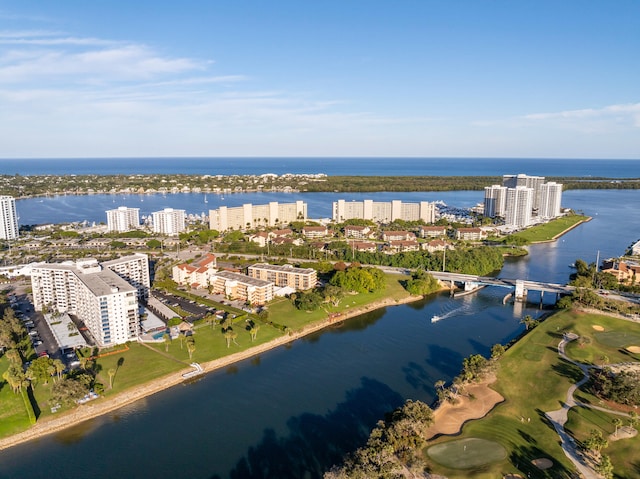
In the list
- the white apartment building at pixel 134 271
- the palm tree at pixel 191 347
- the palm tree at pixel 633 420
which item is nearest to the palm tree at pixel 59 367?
the palm tree at pixel 191 347

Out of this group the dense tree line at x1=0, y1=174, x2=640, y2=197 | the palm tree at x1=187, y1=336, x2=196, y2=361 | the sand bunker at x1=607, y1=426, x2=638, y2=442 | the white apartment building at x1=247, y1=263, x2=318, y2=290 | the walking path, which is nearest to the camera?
the walking path

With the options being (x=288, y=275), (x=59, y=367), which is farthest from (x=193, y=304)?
(x=59, y=367)

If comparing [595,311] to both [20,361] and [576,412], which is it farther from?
Result: [20,361]

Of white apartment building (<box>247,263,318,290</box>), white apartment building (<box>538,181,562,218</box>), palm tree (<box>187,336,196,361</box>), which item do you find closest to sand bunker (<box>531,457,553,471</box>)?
palm tree (<box>187,336,196,361</box>)

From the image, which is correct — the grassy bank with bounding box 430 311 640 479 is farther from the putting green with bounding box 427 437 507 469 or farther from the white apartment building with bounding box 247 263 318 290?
the white apartment building with bounding box 247 263 318 290

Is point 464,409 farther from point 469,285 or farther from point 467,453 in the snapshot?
point 469,285

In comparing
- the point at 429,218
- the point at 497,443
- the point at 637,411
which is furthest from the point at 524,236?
the point at 497,443
